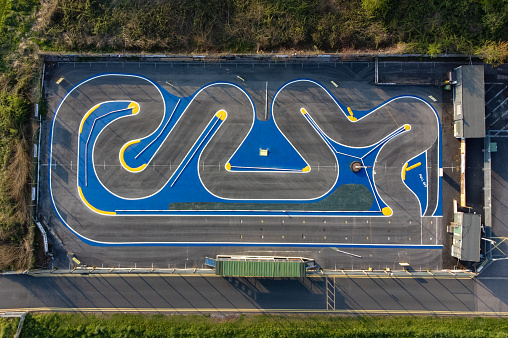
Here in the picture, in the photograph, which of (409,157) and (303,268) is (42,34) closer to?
(303,268)

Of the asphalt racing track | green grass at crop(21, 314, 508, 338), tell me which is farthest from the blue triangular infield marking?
green grass at crop(21, 314, 508, 338)

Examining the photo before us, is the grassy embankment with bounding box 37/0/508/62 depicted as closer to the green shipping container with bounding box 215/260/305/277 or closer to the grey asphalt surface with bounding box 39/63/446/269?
the grey asphalt surface with bounding box 39/63/446/269

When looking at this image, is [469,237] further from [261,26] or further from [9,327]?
[9,327]

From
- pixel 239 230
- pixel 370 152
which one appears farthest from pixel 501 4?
pixel 239 230

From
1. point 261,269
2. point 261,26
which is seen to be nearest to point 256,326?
point 261,269

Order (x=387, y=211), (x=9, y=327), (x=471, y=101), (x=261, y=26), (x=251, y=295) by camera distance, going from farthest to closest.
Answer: (x=387, y=211), (x=261, y=26), (x=251, y=295), (x=471, y=101), (x=9, y=327)
